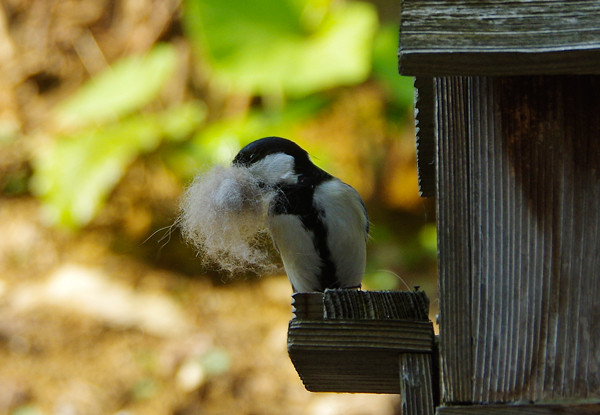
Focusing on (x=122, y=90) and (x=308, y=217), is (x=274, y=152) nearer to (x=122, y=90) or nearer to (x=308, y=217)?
(x=308, y=217)

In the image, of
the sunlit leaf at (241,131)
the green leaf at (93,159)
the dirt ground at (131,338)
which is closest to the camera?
the dirt ground at (131,338)

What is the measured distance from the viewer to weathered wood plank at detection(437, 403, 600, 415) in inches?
43.8

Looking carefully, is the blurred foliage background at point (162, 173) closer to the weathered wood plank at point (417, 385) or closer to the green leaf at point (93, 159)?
the green leaf at point (93, 159)

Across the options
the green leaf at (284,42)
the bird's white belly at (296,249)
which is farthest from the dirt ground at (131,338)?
the bird's white belly at (296,249)

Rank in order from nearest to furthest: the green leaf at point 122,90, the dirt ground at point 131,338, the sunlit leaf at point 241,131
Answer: the dirt ground at point 131,338 < the sunlit leaf at point 241,131 < the green leaf at point 122,90

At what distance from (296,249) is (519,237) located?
0.88m

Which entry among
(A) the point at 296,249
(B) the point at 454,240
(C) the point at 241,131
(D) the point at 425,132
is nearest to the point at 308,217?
(A) the point at 296,249

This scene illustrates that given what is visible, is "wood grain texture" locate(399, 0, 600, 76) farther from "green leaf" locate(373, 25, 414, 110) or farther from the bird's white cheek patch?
"green leaf" locate(373, 25, 414, 110)

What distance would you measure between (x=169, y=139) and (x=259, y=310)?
41.8 inches

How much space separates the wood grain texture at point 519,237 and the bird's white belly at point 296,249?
79cm

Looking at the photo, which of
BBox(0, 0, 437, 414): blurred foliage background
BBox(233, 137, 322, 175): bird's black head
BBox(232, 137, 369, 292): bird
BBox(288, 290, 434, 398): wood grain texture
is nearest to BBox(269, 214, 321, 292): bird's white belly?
BBox(232, 137, 369, 292): bird

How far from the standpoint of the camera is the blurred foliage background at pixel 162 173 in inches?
152

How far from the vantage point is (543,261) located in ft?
3.76

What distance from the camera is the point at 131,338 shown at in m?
4.07
